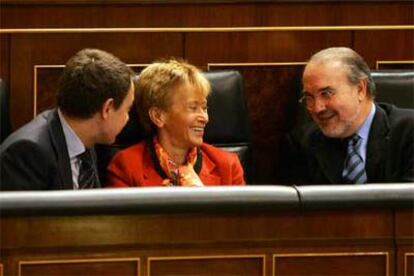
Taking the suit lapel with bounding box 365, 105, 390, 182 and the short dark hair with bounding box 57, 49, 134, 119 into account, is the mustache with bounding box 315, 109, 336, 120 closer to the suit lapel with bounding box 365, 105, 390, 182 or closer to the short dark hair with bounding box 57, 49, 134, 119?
the suit lapel with bounding box 365, 105, 390, 182

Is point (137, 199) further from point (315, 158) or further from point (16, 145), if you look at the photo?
point (315, 158)

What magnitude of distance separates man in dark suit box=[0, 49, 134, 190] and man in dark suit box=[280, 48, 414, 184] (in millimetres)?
456

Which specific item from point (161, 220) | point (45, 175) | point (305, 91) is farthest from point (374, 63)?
point (161, 220)

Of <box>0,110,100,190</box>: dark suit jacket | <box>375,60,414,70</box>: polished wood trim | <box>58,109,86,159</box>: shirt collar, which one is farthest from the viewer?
<box>375,60,414,70</box>: polished wood trim

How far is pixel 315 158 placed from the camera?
2.09 meters

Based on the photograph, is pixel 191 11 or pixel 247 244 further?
pixel 191 11

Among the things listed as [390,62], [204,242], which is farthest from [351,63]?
[204,242]

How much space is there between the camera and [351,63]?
6.93ft

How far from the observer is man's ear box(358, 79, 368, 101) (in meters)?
2.10

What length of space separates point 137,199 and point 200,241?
12 centimetres

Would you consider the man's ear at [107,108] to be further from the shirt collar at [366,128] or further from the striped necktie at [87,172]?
the shirt collar at [366,128]

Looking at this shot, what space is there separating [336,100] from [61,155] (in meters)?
0.67

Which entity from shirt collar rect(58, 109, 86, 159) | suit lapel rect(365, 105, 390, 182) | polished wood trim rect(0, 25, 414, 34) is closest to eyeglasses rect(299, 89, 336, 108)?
suit lapel rect(365, 105, 390, 182)

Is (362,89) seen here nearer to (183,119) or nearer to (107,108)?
(183,119)
